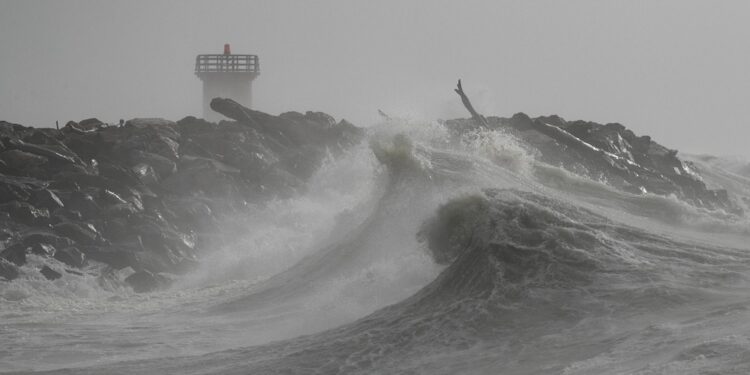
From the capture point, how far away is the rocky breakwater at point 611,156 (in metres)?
20.3

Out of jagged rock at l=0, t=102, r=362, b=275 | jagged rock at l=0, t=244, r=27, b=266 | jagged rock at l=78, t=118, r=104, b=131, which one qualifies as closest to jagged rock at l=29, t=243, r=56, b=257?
jagged rock at l=0, t=102, r=362, b=275

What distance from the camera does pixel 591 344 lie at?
732cm

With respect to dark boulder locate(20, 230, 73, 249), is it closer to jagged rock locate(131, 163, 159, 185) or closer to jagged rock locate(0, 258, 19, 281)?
jagged rock locate(0, 258, 19, 281)

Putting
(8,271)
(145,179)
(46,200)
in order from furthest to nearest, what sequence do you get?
(145,179) < (46,200) < (8,271)

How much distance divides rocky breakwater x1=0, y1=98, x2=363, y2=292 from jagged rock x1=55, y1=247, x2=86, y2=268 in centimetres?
1

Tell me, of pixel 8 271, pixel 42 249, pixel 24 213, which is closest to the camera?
pixel 8 271

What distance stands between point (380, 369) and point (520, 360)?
110 cm

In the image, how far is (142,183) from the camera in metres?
17.8

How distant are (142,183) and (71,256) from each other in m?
3.38

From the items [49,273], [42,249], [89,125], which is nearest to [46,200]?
[42,249]

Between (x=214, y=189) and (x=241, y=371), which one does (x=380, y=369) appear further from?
(x=214, y=189)

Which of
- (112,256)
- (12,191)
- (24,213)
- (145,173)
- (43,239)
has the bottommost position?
(112,256)

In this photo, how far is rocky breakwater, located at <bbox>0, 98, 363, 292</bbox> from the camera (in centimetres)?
1485

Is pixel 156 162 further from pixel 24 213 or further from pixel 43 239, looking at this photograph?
pixel 43 239
